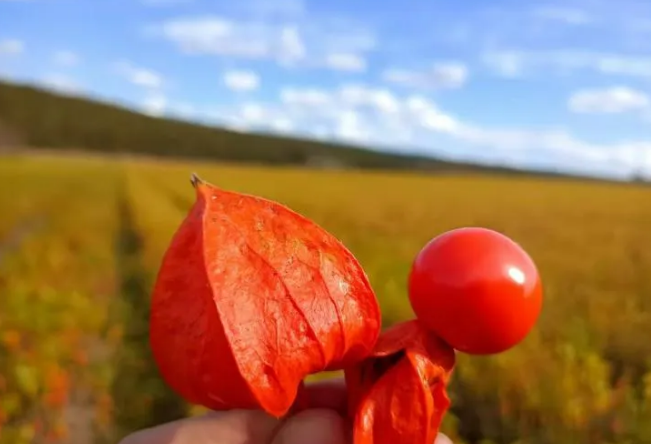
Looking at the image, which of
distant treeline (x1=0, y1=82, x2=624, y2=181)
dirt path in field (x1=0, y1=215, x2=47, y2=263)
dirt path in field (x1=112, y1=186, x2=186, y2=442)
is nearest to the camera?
dirt path in field (x1=112, y1=186, x2=186, y2=442)

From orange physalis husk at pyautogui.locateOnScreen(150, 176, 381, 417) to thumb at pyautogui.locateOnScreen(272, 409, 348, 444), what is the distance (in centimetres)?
8

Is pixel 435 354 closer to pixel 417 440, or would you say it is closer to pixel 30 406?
pixel 417 440

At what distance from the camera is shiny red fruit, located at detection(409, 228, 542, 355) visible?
100 centimetres

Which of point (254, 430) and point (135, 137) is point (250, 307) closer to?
point (254, 430)

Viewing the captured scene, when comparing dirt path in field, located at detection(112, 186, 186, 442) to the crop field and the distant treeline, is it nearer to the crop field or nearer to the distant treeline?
the crop field

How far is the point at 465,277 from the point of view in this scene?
1.00 meters

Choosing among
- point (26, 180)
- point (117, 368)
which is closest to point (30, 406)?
point (117, 368)

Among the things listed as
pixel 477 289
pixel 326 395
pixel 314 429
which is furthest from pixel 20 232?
pixel 477 289

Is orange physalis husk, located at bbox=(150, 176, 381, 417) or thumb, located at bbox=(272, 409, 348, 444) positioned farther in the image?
thumb, located at bbox=(272, 409, 348, 444)

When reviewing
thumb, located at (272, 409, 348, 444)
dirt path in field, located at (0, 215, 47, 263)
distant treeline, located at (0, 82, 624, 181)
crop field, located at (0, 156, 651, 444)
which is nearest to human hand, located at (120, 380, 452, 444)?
thumb, located at (272, 409, 348, 444)

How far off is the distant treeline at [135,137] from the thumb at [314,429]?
5125cm

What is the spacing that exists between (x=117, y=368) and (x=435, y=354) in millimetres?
2638

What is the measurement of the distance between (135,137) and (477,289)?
175 feet

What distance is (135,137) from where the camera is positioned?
52.8 meters
